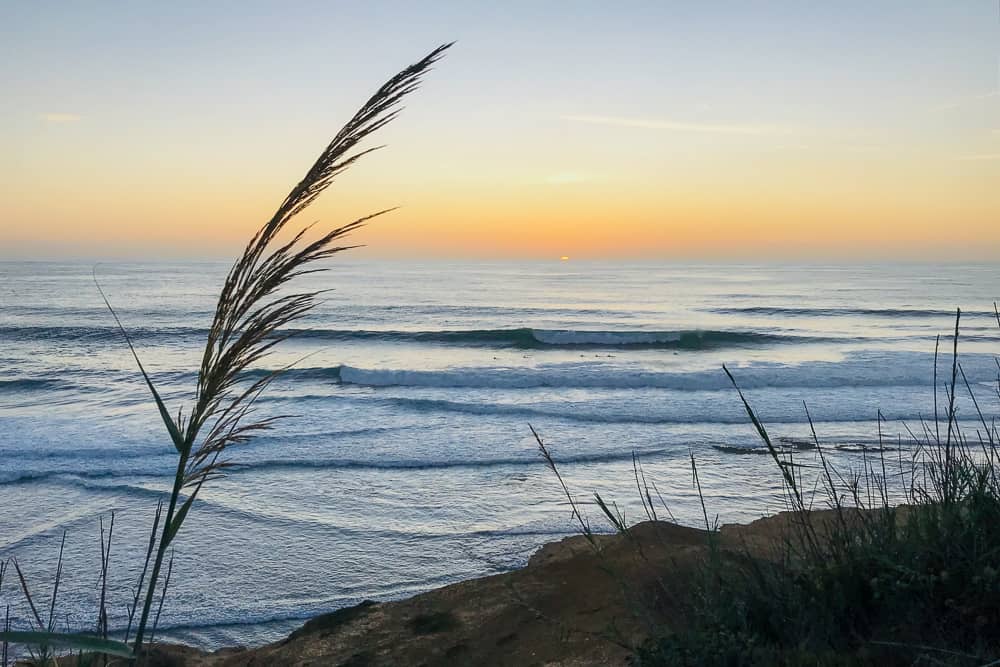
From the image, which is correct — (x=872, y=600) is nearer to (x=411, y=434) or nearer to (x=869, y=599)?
(x=869, y=599)

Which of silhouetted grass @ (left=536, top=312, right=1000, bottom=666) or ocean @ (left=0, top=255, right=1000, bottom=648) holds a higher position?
silhouetted grass @ (left=536, top=312, right=1000, bottom=666)

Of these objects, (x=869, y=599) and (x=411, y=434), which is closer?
(x=869, y=599)

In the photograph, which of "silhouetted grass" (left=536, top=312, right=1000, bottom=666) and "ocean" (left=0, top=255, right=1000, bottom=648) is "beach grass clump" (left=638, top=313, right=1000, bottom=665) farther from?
"ocean" (left=0, top=255, right=1000, bottom=648)

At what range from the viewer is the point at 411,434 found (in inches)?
461

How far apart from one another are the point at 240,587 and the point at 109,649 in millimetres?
5335

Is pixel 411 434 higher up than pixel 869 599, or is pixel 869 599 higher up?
pixel 869 599

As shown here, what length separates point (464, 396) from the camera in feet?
51.8

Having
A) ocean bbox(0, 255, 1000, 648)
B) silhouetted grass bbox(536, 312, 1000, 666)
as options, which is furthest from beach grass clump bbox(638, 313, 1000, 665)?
ocean bbox(0, 255, 1000, 648)

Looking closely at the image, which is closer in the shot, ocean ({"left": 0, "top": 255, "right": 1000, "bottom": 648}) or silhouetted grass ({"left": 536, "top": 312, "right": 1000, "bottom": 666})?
silhouetted grass ({"left": 536, "top": 312, "right": 1000, "bottom": 666})

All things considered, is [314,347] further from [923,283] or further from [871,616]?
[923,283]

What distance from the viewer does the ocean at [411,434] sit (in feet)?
20.2

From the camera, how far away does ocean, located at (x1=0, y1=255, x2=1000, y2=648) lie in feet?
20.2

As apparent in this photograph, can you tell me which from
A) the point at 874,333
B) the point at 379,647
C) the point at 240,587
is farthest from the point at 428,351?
the point at 379,647

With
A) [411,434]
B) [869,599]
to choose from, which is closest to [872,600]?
[869,599]
